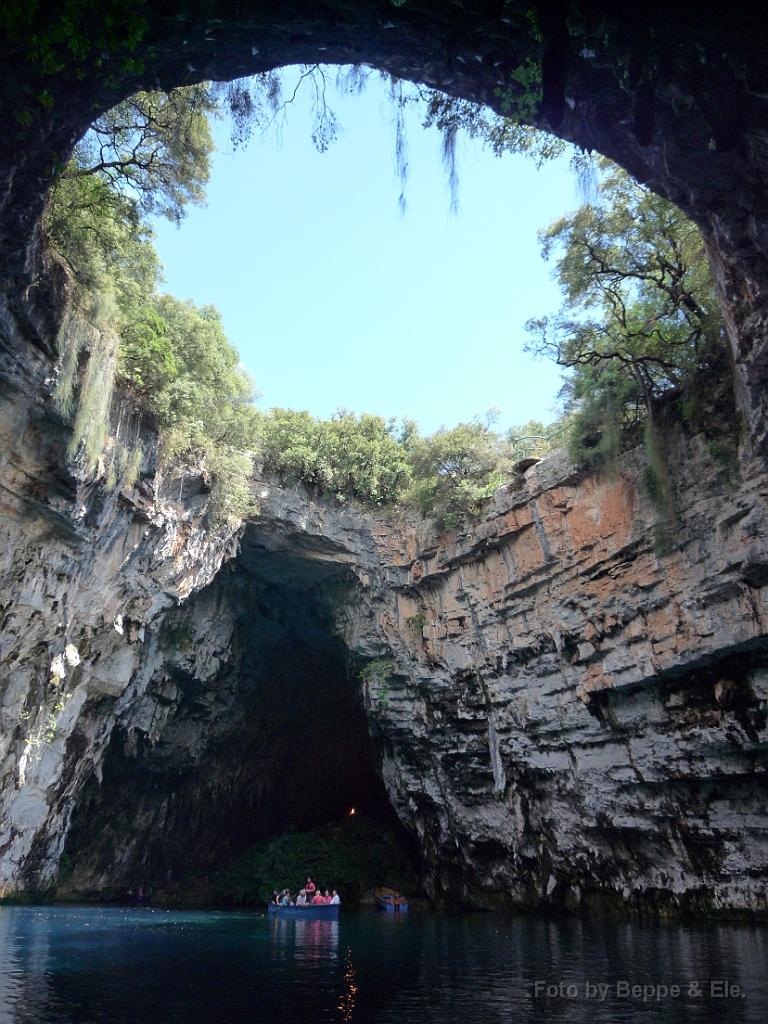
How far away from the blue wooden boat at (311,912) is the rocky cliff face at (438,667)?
4518 mm

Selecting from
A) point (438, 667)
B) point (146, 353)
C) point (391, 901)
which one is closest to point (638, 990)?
point (438, 667)

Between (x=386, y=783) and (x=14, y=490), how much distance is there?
17.1 metres

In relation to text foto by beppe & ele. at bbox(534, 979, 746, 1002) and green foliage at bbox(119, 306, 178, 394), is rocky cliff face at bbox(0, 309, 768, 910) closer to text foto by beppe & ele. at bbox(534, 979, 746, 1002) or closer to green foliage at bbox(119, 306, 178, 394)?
green foliage at bbox(119, 306, 178, 394)

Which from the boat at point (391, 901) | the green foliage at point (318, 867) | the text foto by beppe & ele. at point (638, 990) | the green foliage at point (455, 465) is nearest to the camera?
the text foto by beppe & ele. at point (638, 990)

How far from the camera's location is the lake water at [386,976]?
584cm

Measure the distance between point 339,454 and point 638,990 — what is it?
1774 cm

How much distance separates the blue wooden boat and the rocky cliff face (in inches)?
178

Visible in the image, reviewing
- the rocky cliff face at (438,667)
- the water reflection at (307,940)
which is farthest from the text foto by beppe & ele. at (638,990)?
the rocky cliff face at (438,667)

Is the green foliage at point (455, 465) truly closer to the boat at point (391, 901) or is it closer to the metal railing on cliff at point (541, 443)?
the metal railing on cliff at point (541, 443)

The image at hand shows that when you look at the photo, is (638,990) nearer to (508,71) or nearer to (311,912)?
(508,71)

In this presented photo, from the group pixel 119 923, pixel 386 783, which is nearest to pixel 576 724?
pixel 386 783

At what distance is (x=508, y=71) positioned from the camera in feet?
28.7

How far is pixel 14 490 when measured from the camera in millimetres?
12945

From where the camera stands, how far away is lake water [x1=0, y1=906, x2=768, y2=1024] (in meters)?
5.84
